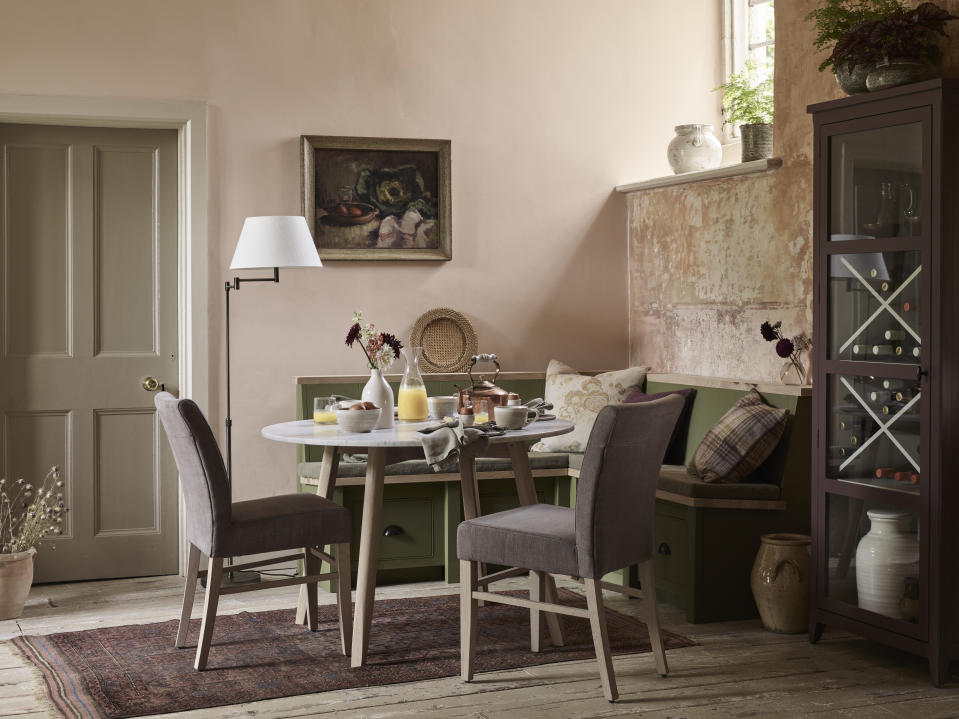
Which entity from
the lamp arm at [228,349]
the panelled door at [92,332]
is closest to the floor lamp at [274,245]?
the lamp arm at [228,349]

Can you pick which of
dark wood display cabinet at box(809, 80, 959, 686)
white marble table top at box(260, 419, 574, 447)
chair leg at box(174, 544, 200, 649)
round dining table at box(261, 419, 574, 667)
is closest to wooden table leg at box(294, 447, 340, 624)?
round dining table at box(261, 419, 574, 667)

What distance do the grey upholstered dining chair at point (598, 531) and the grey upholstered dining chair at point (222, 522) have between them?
0.50 m

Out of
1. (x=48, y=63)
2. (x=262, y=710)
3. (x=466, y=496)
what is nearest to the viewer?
(x=262, y=710)

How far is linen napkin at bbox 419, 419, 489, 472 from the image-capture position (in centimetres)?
348

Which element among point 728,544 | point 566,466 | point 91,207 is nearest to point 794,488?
point 728,544

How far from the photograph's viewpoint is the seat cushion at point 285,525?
359 centimetres

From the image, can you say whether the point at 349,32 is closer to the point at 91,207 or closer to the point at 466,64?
the point at 466,64

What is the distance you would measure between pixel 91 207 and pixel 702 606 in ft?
10.1

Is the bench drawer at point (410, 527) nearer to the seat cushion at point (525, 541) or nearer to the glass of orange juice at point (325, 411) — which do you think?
the glass of orange juice at point (325, 411)

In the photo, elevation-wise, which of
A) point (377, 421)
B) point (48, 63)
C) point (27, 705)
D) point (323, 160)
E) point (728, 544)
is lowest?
point (27, 705)

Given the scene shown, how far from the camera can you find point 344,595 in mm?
3879

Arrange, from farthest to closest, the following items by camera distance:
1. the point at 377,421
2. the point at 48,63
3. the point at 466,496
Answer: the point at 48,63, the point at 466,496, the point at 377,421

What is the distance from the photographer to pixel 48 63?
478cm

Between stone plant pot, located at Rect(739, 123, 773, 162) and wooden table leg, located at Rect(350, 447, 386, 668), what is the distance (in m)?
2.30
